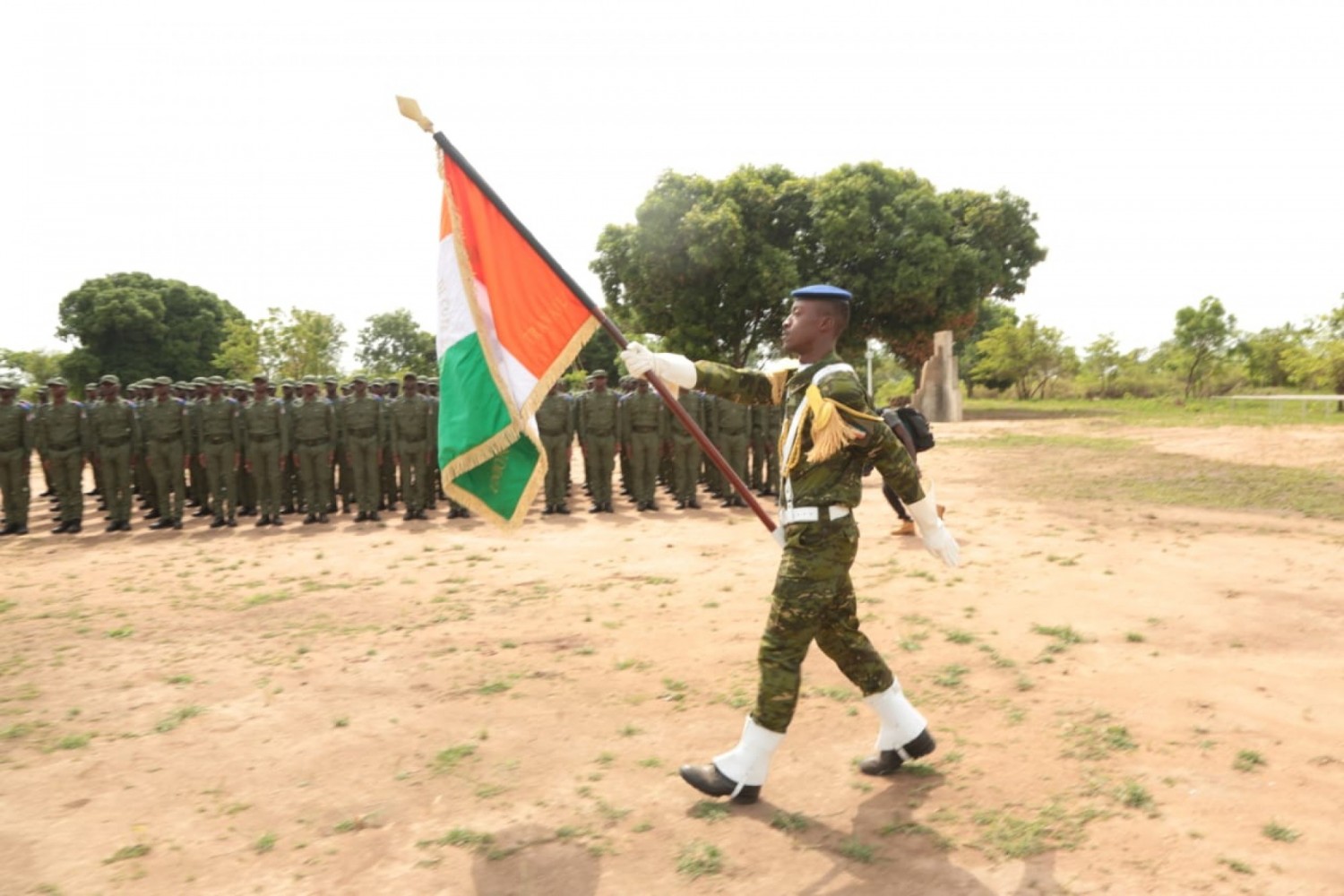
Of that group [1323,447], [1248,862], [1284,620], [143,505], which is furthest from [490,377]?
[1323,447]

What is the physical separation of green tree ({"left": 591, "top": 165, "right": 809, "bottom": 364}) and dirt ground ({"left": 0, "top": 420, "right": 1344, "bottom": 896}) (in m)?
21.2

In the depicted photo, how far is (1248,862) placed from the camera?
3225 millimetres

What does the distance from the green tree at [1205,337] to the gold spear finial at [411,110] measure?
1760 inches

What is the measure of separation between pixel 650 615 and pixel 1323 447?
16.8 m

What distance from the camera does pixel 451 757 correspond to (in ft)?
13.9

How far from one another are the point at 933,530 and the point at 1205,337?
150 feet

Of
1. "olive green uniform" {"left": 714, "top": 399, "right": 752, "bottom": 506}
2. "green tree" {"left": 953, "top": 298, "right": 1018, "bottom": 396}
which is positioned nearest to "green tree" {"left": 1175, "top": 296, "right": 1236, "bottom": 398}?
"green tree" {"left": 953, "top": 298, "right": 1018, "bottom": 396}

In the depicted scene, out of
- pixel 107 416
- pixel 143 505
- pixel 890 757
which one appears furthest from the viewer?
pixel 143 505

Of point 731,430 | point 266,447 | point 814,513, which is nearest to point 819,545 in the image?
point 814,513

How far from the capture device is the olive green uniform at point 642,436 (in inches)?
479

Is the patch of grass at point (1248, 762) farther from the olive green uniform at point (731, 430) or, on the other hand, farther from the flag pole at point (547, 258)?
the olive green uniform at point (731, 430)

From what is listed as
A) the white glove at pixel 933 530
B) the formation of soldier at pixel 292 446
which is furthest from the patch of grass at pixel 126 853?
the formation of soldier at pixel 292 446

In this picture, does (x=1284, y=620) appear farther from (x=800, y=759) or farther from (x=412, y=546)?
(x=412, y=546)

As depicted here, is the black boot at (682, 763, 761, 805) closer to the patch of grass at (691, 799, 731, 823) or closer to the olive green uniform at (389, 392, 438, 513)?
the patch of grass at (691, 799, 731, 823)
